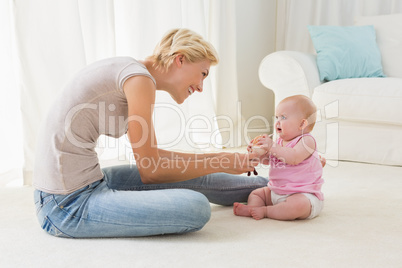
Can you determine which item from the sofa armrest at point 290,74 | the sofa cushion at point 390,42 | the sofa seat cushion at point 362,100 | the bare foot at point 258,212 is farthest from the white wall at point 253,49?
the bare foot at point 258,212

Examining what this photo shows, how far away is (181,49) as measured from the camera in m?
1.64

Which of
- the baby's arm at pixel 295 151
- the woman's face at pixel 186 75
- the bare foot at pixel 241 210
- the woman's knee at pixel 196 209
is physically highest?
the woman's face at pixel 186 75

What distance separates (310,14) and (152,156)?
297cm

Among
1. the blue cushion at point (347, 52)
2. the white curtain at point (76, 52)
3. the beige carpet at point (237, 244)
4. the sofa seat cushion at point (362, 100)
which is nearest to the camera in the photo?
the beige carpet at point (237, 244)

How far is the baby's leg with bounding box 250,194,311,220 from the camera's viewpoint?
5.77 feet

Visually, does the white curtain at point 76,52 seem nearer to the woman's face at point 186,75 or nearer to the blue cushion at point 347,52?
the blue cushion at point 347,52

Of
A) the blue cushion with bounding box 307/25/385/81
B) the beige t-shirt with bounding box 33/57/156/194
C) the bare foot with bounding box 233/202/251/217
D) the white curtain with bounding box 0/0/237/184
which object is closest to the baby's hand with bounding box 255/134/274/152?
the bare foot with bounding box 233/202/251/217

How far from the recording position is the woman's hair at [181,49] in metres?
1.65

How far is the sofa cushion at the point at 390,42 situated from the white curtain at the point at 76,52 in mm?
1099

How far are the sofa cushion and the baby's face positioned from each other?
1768 mm

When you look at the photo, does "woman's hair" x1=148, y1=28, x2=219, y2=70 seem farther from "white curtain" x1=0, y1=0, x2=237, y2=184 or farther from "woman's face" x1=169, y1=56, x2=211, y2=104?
"white curtain" x1=0, y1=0, x2=237, y2=184

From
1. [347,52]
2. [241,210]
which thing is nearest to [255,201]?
[241,210]

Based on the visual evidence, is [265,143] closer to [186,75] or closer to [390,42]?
[186,75]

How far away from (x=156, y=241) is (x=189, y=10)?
210 centimetres
